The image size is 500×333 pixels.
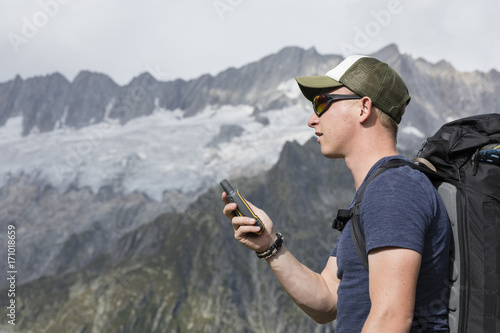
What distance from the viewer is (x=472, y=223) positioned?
13.3 ft

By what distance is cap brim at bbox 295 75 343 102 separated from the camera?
187 inches

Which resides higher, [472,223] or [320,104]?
[320,104]

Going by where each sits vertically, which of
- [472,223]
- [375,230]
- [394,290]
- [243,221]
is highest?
[243,221]

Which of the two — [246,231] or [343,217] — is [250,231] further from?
[343,217]

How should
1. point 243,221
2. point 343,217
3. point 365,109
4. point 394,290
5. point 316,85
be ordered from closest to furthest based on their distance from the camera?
point 394,290, point 343,217, point 365,109, point 316,85, point 243,221

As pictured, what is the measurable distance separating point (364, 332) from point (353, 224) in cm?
85

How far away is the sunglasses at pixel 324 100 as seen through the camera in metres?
4.68

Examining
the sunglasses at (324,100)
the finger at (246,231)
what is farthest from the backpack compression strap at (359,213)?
the finger at (246,231)

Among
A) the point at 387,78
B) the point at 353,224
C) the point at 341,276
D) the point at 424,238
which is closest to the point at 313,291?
the point at 341,276

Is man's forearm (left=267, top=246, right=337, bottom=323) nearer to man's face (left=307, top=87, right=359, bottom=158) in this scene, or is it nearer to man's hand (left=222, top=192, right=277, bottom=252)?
man's hand (left=222, top=192, right=277, bottom=252)

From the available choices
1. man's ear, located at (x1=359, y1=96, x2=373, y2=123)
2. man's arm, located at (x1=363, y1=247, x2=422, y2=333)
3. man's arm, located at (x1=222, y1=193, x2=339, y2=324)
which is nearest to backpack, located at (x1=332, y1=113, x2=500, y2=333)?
man's arm, located at (x1=363, y1=247, x2=422, y2=333)

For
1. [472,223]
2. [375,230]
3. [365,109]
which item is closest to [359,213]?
[375,230]

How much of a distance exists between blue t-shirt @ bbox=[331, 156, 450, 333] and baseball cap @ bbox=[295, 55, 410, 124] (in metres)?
0.56

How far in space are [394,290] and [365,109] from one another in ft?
5.50
